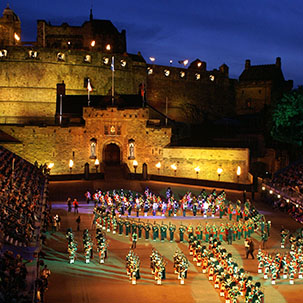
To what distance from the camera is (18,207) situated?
81.4ft

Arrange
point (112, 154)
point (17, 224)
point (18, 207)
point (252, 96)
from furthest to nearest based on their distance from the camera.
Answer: point (252, 96) < point (112, 154) < point (18, 207) < point (17, 224)

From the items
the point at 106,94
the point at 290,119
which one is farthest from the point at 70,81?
the point at 290,119

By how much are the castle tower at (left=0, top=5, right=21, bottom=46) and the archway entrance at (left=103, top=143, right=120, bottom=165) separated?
2498cm

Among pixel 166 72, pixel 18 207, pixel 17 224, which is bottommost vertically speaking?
pixel 17 224

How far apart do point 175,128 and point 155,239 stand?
102ft

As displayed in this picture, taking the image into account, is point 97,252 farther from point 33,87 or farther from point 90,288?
point 33,87

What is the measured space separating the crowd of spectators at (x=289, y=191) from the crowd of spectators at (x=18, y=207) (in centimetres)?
1665

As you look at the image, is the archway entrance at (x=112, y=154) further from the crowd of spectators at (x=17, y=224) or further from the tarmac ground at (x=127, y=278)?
the tarmac ground at (x=127, y=278)

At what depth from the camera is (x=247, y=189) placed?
44031mm

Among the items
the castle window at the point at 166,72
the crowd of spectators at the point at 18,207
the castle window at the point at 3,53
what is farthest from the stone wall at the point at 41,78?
the crowd of spectators at the point at 18,207

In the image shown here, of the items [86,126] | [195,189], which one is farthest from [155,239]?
[86,126]

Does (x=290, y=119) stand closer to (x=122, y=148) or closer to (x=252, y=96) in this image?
(x=122, y=148)

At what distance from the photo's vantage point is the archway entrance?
176 ft

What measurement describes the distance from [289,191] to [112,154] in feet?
72.3
